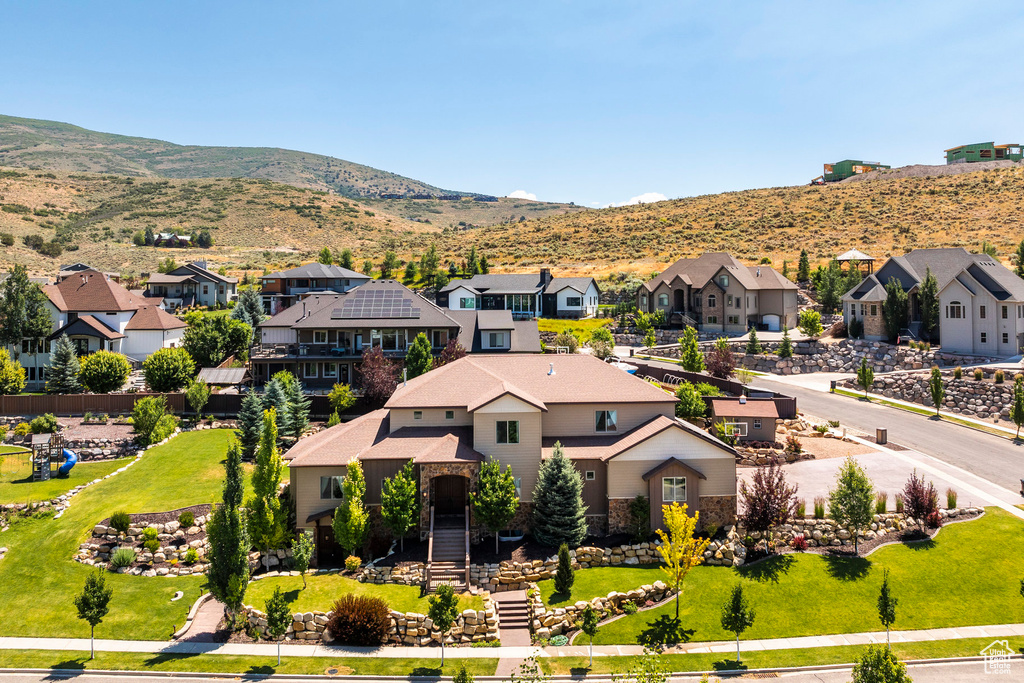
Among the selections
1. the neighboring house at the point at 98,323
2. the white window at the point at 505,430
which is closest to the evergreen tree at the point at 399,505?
the white window at the point at 505,430

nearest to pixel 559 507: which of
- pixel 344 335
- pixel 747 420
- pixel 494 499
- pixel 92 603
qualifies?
pixel 494 499

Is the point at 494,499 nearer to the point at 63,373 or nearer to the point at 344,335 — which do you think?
the point at 344,335

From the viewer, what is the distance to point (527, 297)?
279 ft

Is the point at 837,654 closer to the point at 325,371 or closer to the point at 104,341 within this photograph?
the point at 325,371

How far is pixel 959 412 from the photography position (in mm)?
47875

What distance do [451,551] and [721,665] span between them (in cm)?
1210

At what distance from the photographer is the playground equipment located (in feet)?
117

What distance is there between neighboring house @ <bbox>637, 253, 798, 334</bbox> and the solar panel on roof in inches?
1388

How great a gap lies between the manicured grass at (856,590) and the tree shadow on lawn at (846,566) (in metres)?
0.04

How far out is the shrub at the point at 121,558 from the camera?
28828mm

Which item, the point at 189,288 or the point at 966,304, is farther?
the point at 189,288

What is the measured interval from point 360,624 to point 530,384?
15.6 m

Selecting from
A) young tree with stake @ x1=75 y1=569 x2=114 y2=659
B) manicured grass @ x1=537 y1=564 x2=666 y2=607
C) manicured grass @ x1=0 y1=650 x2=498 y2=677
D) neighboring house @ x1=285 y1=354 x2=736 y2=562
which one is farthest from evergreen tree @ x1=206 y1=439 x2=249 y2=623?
manicured grass @ x1=537 y1=564 x2=666 y2=607

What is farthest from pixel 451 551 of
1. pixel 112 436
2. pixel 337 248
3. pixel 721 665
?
pixel 337 248
